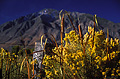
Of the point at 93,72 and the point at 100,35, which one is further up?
the point at 100,35

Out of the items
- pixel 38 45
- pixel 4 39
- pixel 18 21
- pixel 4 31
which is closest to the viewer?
pixel 38 45

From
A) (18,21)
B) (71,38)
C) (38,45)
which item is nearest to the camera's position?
(71,38)

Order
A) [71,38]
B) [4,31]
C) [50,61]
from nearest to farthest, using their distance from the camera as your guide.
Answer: [50,61] → [71,38] → [4,31]

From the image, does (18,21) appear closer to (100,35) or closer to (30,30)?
(30,30)

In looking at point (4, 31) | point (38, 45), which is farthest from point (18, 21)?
point (38, 45)

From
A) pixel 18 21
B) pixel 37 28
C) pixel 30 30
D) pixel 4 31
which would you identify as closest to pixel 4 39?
pixel 4 31

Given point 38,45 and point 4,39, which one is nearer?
point 38,45

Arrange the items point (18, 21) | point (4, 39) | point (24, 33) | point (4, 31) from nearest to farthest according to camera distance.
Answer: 1. point (4, 39)
2. point (24, 33)
3. point (4, 31)
4. point (18, 21)

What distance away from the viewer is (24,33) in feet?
339

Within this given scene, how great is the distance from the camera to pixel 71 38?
2.24 meters

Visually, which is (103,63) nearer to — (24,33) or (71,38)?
(71,38)

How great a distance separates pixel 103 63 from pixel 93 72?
0.29m

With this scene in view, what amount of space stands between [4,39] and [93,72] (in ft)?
354

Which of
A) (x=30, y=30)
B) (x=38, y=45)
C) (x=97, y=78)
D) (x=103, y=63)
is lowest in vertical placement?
(x=97, y=78)
